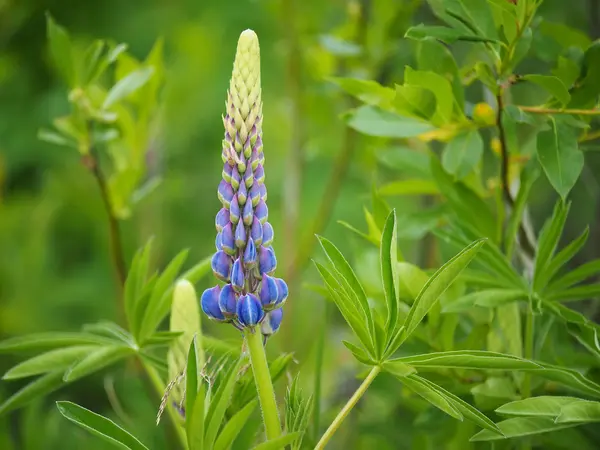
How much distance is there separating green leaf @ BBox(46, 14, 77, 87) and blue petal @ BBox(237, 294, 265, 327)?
0.47 metres

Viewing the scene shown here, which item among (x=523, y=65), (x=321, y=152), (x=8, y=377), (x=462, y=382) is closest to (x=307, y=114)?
(x=321, y=152)

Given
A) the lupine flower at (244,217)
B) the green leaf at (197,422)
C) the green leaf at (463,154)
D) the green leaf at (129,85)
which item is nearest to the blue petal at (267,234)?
the lupine flower at (244,217)

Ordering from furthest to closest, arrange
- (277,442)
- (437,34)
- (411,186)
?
(411,186)
(437,34)
(277,442)

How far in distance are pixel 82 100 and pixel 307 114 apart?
505 mm

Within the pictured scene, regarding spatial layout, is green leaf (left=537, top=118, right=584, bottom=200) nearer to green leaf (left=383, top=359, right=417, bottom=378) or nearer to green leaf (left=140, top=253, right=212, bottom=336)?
green leaf (left=383, top=359, right=417, bottom=378)

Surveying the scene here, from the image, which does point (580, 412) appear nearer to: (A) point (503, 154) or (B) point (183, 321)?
(A) point (503, 154)

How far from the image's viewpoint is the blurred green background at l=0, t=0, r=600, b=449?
112 centimetres

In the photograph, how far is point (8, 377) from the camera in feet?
2.00

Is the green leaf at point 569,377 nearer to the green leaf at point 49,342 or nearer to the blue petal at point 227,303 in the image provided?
the blue petal at point 227,303

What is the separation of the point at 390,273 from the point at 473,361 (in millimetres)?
88

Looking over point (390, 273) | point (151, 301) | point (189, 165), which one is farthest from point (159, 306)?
point (189, 165)

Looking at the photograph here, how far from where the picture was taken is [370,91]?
0.70m

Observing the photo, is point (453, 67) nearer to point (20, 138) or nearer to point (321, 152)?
point (321, 152)

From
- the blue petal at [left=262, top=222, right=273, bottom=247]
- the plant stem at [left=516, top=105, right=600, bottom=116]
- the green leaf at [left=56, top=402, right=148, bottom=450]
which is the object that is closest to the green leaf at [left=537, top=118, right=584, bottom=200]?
the plant stem at [left=516, top=105, right=600, bottom=116]
